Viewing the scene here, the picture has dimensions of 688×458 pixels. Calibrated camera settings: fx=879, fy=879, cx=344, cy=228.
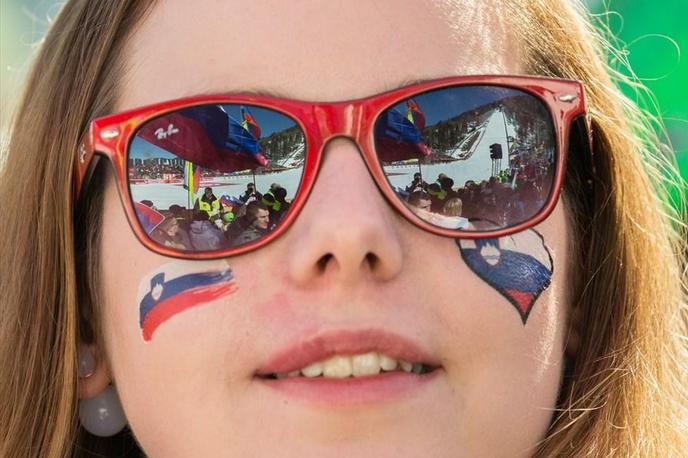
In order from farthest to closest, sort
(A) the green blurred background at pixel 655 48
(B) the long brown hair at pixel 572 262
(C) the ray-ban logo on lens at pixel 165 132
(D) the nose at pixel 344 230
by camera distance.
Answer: (A) the green blurred background at pixel 655 48, (B) the long brown hair at pixel 572 262, (C) the ray-ban logo on lens at pixel 165 132, (D) the nose at pixel 344 230

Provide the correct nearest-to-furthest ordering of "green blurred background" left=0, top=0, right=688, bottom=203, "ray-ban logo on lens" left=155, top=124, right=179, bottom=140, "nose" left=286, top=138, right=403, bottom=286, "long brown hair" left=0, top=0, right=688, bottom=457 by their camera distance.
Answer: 1. "nose" left=286, top=138, right=403, bottom=286
2. "ray-ban logo on lens" left=155, top=124, right=179, bottom=140
3. "long brown hair" left=0, top=0, right=688, bottom=457
4. "green blurred background" left=0, top=0, right=688, bottom=203

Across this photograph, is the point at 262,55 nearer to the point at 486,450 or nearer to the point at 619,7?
the point at 486,450

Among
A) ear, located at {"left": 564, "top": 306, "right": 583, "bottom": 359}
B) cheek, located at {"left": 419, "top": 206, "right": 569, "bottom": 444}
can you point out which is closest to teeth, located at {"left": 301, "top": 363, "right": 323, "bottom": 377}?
cheek, located at {"left": 419, "top": 206, "right": 569, "bottom": 444}

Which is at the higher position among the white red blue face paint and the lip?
the white red blue face paint

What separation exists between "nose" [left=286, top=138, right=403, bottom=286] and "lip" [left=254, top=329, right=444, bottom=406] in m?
0.11

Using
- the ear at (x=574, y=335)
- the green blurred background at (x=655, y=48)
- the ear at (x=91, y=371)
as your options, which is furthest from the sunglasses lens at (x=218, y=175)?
the green blurred background at (x=655, y=48)

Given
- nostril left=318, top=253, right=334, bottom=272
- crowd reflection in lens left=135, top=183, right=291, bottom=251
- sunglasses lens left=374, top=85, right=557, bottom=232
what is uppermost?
sunglasses lens left=374, top=85, right=557, bottom=232

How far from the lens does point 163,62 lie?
6.37ft

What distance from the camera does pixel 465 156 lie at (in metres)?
1.79

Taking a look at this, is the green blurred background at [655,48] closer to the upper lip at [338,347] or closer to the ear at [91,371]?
the ear at [91,371]

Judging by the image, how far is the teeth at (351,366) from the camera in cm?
171

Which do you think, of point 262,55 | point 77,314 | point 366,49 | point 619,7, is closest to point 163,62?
point 262,55

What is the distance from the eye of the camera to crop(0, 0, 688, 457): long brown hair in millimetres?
2064

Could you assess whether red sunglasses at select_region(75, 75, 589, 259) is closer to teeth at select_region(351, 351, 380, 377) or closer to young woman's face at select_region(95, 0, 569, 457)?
young woman's face at select_region(95, 0, 569, 457)
